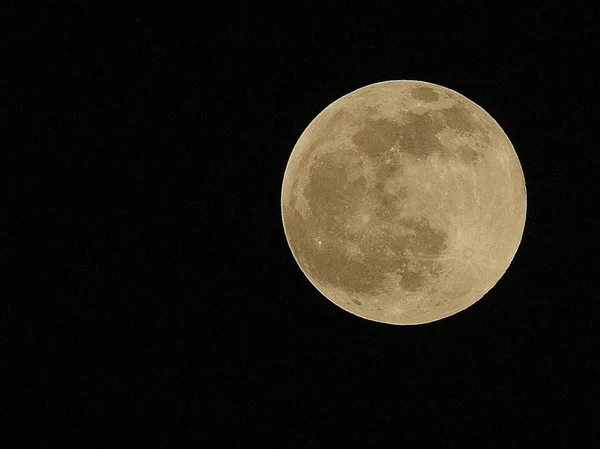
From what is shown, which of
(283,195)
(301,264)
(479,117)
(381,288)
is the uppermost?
(479,117)

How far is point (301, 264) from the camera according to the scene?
706 centimetres

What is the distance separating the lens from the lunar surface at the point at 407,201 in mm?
5770

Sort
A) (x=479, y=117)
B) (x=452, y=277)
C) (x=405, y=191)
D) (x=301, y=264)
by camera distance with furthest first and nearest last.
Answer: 1. (x=301, y=264)
2. (x=479, y=117)
3. (x=452, y=277)
4. (x=405, y=191)

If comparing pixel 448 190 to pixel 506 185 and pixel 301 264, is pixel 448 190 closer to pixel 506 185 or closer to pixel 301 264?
pixel 506 185

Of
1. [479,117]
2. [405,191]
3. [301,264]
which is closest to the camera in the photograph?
[405,191]

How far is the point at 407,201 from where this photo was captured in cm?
571

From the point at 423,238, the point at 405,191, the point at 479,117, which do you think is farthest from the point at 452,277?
the point at 479,117

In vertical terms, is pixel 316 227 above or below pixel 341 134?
below

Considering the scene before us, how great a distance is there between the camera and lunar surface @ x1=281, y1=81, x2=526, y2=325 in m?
5.77

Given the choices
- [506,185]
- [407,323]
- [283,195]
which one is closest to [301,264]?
[283,195]

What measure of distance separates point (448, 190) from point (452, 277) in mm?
887

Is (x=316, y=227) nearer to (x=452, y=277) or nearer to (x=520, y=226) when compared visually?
(x=452, y=277)

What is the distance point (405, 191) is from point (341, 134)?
93cm

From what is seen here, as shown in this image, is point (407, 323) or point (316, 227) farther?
point (407, 323)
